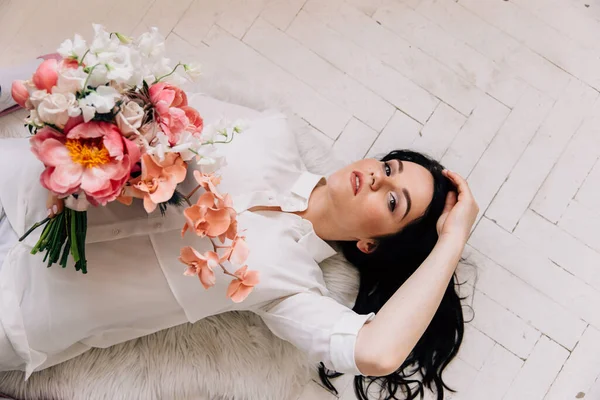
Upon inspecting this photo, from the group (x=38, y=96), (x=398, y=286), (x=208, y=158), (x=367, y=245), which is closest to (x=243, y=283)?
(x=208, y=158)

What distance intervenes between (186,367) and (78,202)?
71 centimetres

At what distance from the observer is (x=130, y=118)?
2.83ft

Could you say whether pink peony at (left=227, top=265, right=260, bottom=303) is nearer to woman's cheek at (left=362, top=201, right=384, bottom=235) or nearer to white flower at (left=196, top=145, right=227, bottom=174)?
white flower at (left=196, top=145, right=227, bottom=174)

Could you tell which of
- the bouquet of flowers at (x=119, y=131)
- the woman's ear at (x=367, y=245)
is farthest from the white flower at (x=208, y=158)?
the woman's ear at (x=367, y=245)

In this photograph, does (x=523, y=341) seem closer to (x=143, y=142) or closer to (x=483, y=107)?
(x=483, y=107)

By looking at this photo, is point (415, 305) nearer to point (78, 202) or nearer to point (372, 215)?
point (372, 215)

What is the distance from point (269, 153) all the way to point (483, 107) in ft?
2.52

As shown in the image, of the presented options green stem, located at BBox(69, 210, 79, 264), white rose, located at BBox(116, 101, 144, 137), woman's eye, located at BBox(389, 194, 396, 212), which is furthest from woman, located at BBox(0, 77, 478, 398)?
white rose, located at BBox(116, 101, 144, 137)

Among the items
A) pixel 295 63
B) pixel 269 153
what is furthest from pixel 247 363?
pixel 295 63

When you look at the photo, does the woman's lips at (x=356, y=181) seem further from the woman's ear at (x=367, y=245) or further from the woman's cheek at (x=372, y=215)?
the woman's ear at (x=367, y=245)

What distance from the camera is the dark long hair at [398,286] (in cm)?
148

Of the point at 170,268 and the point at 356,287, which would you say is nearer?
the point at 170,268

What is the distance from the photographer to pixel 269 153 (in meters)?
1.45

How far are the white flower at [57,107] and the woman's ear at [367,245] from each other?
2.83ft
